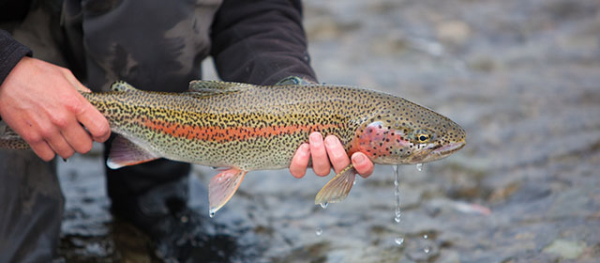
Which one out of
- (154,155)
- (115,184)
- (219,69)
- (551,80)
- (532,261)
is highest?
(551,80)

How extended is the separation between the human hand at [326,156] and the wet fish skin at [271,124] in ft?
0.17

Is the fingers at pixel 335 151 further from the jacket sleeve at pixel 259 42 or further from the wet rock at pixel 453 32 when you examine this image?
the wet rock at pixel 453 32

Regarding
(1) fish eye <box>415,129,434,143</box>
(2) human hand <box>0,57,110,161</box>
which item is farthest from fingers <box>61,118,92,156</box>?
(1) fish eye <box>415,129,434,143</box>

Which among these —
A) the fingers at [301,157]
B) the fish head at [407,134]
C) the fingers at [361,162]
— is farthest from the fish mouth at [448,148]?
the fingers at [301,157]

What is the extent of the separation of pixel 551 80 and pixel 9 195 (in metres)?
4.96

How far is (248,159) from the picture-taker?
3025 mm

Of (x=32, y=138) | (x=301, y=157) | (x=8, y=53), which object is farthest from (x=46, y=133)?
(x=301, y=157)

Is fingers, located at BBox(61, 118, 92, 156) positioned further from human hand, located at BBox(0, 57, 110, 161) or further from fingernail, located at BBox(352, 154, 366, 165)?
fingernail, located at BBox(352, 154, 366, 165)

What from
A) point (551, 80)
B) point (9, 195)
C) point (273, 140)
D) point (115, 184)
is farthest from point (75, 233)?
point (551, 80)

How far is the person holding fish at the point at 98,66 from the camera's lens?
9.08 feet

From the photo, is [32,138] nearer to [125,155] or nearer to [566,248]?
[125,155]

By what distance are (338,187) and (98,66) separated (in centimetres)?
140

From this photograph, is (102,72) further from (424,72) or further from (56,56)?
(424,72)

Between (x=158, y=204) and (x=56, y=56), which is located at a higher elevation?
(x=56, y=56)
